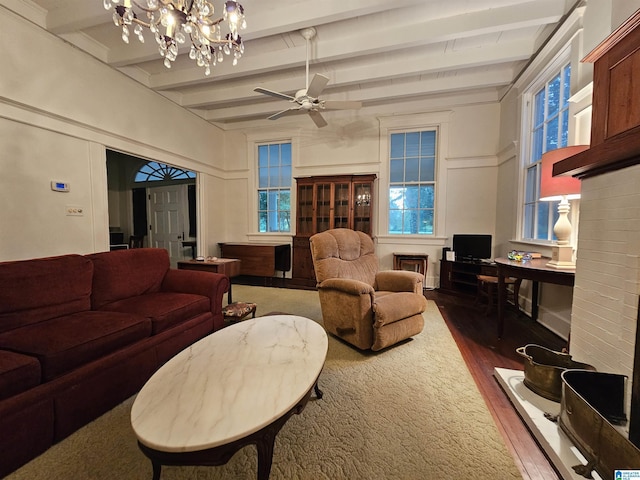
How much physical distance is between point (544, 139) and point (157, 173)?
722 cm

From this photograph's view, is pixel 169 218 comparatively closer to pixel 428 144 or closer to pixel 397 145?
pixel 397 145

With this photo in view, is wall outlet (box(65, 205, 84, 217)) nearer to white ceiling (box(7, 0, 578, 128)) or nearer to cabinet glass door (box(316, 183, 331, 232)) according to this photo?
white ceiling (box(7, 0, 578, 128))

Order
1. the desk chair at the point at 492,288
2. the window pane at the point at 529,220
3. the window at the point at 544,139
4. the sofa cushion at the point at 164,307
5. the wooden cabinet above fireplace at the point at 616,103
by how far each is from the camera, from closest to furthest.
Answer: the wooden cabinet above fireplace at the point at 616,103, the sofa cushion at the point at 164,307, the window at the point at 544,139, the desk chair at the point at 492,288, the window pane at the point at 529,220

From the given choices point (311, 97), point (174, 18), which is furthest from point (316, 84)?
point (174, 18)

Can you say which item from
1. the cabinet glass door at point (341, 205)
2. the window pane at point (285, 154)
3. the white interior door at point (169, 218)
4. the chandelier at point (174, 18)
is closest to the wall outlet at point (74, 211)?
the chandelier at point (174, 18)

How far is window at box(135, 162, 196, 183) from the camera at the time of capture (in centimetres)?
597

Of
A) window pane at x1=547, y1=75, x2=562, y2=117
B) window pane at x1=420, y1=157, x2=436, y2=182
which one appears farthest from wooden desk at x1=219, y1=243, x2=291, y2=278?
window pane at x1=547, y1=75, x2=562, y2=117

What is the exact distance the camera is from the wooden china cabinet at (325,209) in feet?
15.4

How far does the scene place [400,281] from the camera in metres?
2.60

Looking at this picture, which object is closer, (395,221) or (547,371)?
(547,371)

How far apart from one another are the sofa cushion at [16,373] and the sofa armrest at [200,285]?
1202 millimetres

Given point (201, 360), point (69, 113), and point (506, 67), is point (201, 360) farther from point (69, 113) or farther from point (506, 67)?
point (506, 67)

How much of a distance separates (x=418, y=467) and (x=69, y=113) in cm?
457

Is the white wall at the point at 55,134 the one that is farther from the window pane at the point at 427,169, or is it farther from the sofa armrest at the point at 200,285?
the window pane at the point at 427,169
